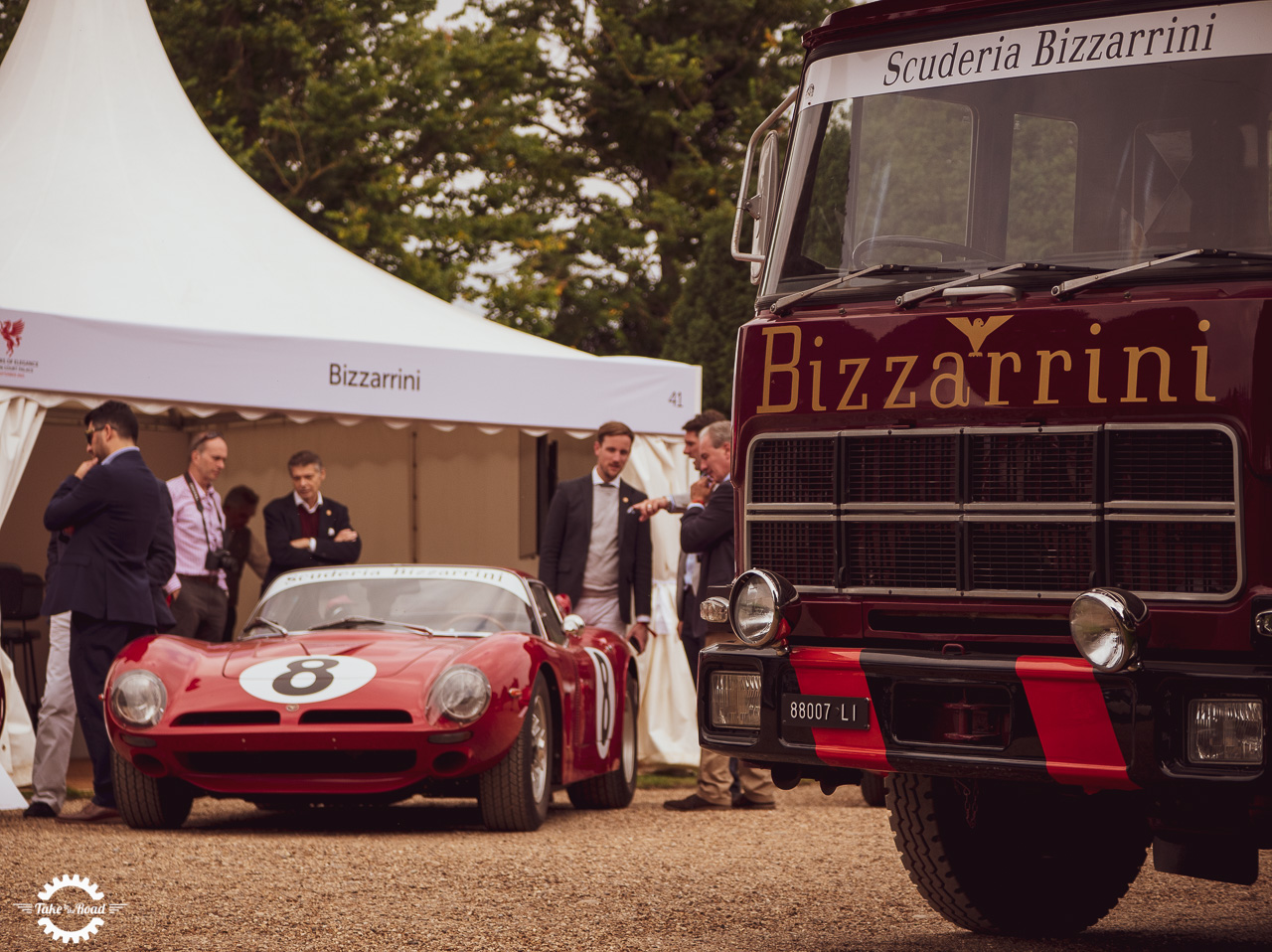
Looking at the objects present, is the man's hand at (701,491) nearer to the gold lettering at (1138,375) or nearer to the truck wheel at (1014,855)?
the truck wheel at (1014,855)

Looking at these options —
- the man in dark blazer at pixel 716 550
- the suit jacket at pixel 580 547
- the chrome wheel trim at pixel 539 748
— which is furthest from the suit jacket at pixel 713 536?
the suit jacket at pixel 580 547

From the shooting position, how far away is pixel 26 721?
1032cm

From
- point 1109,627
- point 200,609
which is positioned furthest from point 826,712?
point 200,609

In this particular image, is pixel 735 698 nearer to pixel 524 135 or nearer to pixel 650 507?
pixel 650 507

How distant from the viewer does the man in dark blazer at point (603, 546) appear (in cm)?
1076

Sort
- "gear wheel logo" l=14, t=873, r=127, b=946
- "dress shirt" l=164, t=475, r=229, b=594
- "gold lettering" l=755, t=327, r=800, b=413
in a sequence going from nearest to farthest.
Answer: "gold lettering" l=755, t=327, r=800, b=413, "gear wheel logo" l=14, t=873, r=127, b=946, "dress shirt" l=164, t=475, r=229, b=594

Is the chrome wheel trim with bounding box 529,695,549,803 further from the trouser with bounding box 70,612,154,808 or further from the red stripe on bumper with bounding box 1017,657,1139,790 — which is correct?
the red stripe on bumper with bounding box 1017,657,1139,790

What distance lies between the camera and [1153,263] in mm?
4551

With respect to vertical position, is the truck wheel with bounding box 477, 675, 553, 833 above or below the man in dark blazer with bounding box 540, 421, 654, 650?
below

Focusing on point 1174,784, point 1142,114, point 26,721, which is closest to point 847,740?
point 1174,784

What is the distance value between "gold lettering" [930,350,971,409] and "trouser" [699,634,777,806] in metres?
5.16

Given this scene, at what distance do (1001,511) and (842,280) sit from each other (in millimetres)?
939

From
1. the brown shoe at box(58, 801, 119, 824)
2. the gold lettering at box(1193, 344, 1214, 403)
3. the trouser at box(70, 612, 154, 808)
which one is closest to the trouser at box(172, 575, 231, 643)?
the trouser at box(70, 612, 154, 808)

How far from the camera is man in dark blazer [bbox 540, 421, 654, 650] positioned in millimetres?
10758
